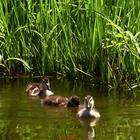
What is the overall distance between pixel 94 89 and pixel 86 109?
1.28m

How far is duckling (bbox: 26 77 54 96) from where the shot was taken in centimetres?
927

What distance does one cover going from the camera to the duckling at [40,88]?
927cm

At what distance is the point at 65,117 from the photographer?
7.99 meters

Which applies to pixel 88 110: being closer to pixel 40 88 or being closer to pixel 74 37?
pixel 40 88

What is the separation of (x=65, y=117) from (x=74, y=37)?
2019 millimetres

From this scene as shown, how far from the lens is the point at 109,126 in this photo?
7434mm

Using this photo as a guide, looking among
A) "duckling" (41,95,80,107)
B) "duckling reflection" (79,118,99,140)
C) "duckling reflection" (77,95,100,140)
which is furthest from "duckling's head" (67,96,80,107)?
"duckling reflection" (79,118,99,140)

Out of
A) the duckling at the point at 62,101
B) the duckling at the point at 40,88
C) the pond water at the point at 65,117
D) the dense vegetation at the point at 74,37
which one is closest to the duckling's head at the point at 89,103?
the pond water at the point at 65,117

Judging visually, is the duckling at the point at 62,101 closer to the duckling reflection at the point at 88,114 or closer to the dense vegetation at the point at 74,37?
the duckling reflection at the point at 88,114

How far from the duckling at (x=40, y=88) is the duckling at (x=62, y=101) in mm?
390

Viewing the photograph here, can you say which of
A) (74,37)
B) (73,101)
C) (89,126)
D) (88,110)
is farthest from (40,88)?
(89,126)

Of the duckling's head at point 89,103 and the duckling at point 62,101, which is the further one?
the duckling at point 62,101

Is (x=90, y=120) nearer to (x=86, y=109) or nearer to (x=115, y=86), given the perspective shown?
(x=86, y=109)

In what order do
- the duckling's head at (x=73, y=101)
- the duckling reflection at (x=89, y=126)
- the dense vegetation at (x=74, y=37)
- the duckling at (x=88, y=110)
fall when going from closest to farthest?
the duckling reflection at (x=89, y=126)
the duckling at (x=88, y=110)
the duckling's head at (x=73, y=101)
the dense vegetation at (x=74, y=37)
